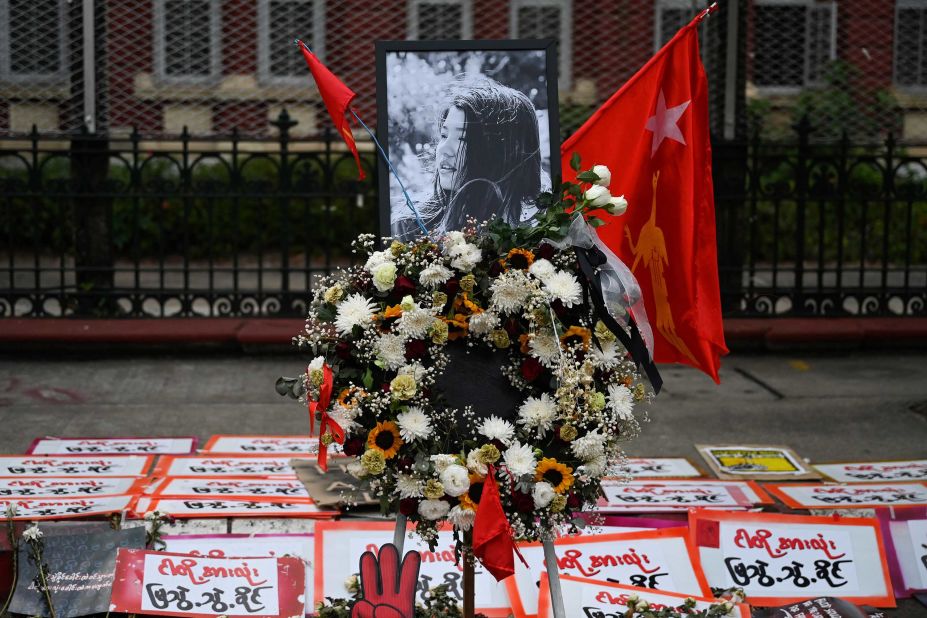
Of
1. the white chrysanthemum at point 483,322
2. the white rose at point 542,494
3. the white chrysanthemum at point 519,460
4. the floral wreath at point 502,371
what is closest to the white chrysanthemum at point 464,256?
the floral wreath at point 502,371

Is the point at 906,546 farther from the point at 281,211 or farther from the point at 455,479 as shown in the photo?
the point at 281,211

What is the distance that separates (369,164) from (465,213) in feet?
18.2

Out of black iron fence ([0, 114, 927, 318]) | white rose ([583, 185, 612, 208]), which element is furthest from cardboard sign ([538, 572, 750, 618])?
black iron fence ([0, 114, 927, 318])

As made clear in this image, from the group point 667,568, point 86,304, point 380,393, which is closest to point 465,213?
point 380,393

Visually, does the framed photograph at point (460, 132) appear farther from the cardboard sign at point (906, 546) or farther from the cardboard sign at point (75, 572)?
the cardboard sign at point (906, 546)

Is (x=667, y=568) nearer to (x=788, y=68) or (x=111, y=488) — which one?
(x=111, y=488)

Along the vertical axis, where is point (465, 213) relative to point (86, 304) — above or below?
above

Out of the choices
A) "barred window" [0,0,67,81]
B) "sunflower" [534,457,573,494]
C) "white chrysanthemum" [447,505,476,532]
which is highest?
"barred window" [0,0,67,81]

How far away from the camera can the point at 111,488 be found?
4.70m

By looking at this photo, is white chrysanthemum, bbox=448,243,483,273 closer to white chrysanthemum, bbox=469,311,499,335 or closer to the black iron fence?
white chrysanthemum, bbox=469,311,499,335

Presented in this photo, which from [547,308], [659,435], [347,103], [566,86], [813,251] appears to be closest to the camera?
[547,308]

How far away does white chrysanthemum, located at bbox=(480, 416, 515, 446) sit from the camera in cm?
292

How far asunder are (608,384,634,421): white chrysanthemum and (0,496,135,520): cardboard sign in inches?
86.6

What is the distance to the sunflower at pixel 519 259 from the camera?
3023 millimetres
